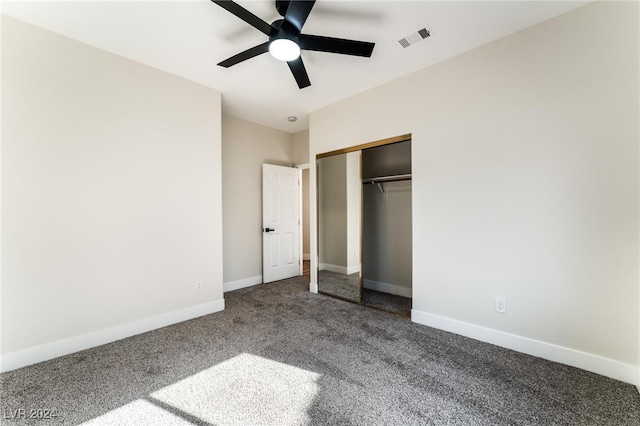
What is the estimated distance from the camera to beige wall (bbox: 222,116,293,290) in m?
4.19

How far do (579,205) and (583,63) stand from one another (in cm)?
109

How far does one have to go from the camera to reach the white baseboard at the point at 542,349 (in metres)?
1.85

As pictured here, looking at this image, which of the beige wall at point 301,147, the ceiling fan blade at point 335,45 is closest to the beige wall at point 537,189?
the ceiling fan blade at point 335,45

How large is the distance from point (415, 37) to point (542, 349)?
290cm

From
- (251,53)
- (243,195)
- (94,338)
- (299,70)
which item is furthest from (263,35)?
(94,338)

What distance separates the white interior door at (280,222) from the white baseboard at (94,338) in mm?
1522

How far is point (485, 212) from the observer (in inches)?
96.3

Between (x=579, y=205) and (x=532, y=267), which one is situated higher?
(x=579, y=205)

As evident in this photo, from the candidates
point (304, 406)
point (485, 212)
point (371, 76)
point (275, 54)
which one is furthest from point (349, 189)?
point (304, 406)

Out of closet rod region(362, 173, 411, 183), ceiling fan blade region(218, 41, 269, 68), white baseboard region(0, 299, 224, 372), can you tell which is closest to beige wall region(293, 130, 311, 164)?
closet rod region(362, 173, 411, 183)

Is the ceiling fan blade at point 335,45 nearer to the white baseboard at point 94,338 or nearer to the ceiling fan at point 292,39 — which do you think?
the ceiling fan at point 292,39

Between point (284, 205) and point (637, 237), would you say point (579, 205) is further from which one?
point (284, 205)

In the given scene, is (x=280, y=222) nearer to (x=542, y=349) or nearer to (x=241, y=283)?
(x=241, y=283)

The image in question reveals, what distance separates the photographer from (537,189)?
85.8 inches
